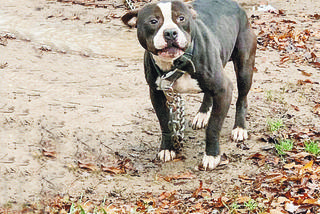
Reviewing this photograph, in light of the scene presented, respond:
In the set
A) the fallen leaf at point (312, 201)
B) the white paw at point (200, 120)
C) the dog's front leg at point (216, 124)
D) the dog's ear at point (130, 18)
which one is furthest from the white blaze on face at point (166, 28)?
the white paw at point (200, 120)

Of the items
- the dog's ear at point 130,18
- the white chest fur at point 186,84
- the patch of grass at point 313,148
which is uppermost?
the dog's ear at point 130,18

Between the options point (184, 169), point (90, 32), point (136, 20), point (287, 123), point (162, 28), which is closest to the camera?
point (162, 28)

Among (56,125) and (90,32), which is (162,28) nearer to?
(56,125)

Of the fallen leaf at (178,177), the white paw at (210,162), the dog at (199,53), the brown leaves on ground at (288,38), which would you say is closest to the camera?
the dog at (199,53)

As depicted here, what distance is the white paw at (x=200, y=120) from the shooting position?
232 inches

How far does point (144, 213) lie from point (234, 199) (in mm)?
737

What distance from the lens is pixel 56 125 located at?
18.0 feet

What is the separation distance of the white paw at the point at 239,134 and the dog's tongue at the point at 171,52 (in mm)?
1671

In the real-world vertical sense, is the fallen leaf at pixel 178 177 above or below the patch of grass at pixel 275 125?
below

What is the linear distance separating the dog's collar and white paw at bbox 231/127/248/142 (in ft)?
4.08

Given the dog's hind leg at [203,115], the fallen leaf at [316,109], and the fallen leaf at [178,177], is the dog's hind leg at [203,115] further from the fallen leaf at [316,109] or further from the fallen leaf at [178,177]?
the fallen leaf at [316,109]

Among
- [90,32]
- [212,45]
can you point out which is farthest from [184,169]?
[90,32]

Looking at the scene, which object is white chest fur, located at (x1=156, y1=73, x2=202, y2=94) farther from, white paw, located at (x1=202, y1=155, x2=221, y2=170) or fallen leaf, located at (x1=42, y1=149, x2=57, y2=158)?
fallen leaf, located at (x1=42, y1=149, x2=57, y2=158)

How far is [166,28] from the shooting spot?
13.6ft
